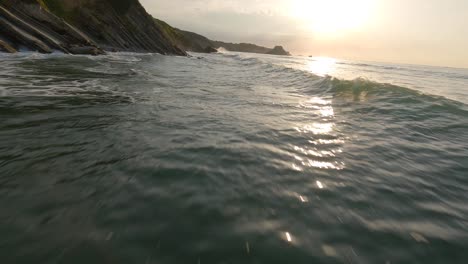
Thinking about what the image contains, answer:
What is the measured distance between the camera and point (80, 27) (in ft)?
129

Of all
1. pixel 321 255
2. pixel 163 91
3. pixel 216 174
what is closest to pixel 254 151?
pixel 216 174

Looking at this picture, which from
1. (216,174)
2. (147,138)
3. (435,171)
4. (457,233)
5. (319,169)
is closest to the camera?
(457,233)

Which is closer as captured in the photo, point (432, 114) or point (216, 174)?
point (216, 174)

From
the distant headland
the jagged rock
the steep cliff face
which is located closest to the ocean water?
the jagged rock

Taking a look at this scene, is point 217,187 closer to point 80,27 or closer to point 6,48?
point 6,48

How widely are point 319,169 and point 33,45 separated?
26.4 metres

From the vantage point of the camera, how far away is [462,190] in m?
4.41

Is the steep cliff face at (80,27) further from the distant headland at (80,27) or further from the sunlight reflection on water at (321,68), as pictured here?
the sunlight reflection on water at (321,68)

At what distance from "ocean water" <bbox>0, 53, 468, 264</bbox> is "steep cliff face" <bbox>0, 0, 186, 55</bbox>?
18647 millimetres

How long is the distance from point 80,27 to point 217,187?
46937 millimetres

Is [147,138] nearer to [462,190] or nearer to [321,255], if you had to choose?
[321,255]

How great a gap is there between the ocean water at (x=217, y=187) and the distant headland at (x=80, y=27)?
18920mm

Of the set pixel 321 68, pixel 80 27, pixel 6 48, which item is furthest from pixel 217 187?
pixel 80 27

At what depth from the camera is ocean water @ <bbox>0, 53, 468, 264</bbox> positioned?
2648 mm
